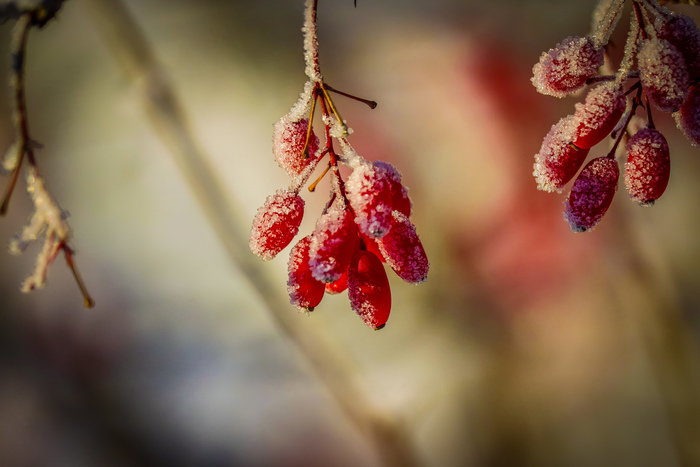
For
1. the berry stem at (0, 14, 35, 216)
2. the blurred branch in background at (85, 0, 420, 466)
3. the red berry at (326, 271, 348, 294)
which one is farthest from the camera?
the blurred branch in background at (85, 0, 420, 466)

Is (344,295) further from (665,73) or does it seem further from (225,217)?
(665,73)

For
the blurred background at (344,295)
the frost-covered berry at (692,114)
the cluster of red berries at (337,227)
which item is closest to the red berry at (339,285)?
the cluster of red berries at (337,227)

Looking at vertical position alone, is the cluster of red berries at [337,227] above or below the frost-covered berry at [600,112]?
above

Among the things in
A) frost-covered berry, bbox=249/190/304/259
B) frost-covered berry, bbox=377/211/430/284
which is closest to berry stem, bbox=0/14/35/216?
frost-covered berry, bbox=249/190/304/259

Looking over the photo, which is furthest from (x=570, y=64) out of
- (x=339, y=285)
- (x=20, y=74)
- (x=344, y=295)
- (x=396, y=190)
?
(x=344, y=295)

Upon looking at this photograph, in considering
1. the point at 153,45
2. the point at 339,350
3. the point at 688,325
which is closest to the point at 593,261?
the point at 688,325

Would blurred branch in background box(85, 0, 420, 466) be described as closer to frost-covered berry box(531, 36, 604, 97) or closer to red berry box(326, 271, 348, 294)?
red berry box(326, 271, 348, 294)

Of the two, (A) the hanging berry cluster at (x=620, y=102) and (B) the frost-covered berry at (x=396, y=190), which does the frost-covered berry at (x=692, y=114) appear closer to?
(A) the hanging berry cluster at (x=620, y=102)
